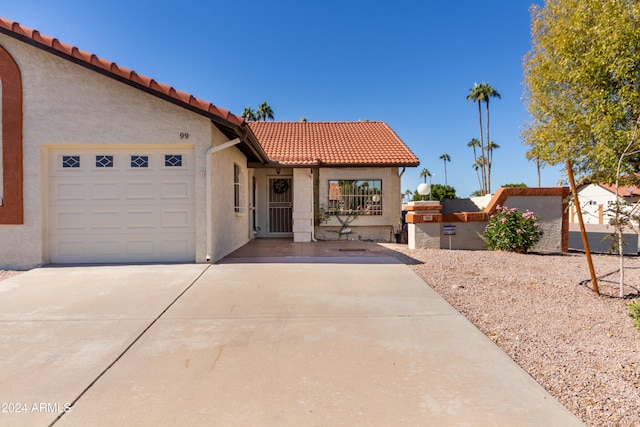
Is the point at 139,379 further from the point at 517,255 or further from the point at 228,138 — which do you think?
the point at 517,255

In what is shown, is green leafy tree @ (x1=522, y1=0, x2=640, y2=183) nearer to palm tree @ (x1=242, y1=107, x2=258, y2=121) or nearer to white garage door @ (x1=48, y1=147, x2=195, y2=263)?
white garage door @ (x1=48, y1=147, x2=195, y2=263)

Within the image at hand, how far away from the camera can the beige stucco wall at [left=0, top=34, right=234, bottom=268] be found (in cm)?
696

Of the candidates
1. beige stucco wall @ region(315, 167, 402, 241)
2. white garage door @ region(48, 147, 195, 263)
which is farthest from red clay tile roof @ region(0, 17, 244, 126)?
beige stucco wall @ region(315, 167, 402, 241)

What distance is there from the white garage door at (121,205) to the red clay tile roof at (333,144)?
4.85 meters

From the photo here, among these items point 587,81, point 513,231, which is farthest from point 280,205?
point 587,81

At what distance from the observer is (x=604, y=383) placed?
8.73ft

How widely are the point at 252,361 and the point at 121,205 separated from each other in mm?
5881

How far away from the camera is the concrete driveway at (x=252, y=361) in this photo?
7.75 ft

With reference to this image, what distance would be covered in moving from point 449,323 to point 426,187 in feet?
22.1

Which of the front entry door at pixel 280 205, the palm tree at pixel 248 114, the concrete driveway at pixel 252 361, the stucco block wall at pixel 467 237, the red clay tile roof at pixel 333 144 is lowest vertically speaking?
the concrete driveway at pixel 252 361

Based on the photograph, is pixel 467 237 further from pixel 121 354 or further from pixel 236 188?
pixel 121 354

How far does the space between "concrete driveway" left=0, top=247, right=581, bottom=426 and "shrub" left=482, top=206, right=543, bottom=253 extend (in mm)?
4985

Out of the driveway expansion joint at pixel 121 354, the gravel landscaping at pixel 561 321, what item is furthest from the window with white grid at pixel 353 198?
the driveway expansion joint at pixel 121 354

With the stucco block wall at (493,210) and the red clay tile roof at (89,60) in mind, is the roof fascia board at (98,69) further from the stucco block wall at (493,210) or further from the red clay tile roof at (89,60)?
the stucco block wall at (493,210)
